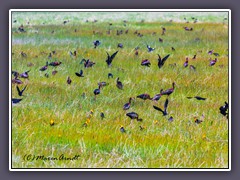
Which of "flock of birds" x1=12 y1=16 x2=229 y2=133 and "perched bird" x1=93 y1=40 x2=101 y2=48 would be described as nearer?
"flock of birds" x1=12 y1=16 x2=229 y2=133

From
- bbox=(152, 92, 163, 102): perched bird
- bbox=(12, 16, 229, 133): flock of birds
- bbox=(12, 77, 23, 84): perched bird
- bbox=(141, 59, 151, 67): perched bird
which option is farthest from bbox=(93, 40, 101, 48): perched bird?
bbox=(12, 77, 23, 84): perched bird

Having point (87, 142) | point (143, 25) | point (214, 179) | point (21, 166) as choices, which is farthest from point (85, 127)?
point (143, 25)

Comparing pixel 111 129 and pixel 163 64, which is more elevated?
pixel 163 64

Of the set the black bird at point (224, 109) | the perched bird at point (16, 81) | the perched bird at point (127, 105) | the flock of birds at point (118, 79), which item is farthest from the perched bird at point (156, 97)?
the perched bird at point (16, 81)

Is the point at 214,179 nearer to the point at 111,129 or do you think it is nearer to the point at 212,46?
the point at 111,129

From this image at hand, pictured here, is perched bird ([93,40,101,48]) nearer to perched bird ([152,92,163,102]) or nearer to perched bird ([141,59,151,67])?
perched bird ([141,59,151,67])

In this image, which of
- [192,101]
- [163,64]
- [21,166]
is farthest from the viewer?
[163,64]

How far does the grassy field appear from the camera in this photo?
9492mm

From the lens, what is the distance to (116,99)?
10.4m

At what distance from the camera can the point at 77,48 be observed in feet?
38.3

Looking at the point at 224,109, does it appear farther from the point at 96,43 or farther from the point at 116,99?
the point at 96,43

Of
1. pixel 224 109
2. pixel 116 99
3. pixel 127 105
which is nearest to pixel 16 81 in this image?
pixel 116 99

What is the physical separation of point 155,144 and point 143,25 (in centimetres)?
293

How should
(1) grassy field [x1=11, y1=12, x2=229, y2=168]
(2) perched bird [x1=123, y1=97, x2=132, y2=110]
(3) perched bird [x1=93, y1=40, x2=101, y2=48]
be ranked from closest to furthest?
(1) grassy field [x1=11, y1=12, x2=229, y2=168] → (2) perched bird [x1=123, y1=97, x2=132, y2=110] → (3) perched bird [x1=93, y1=40, x2=101, y2=48]
